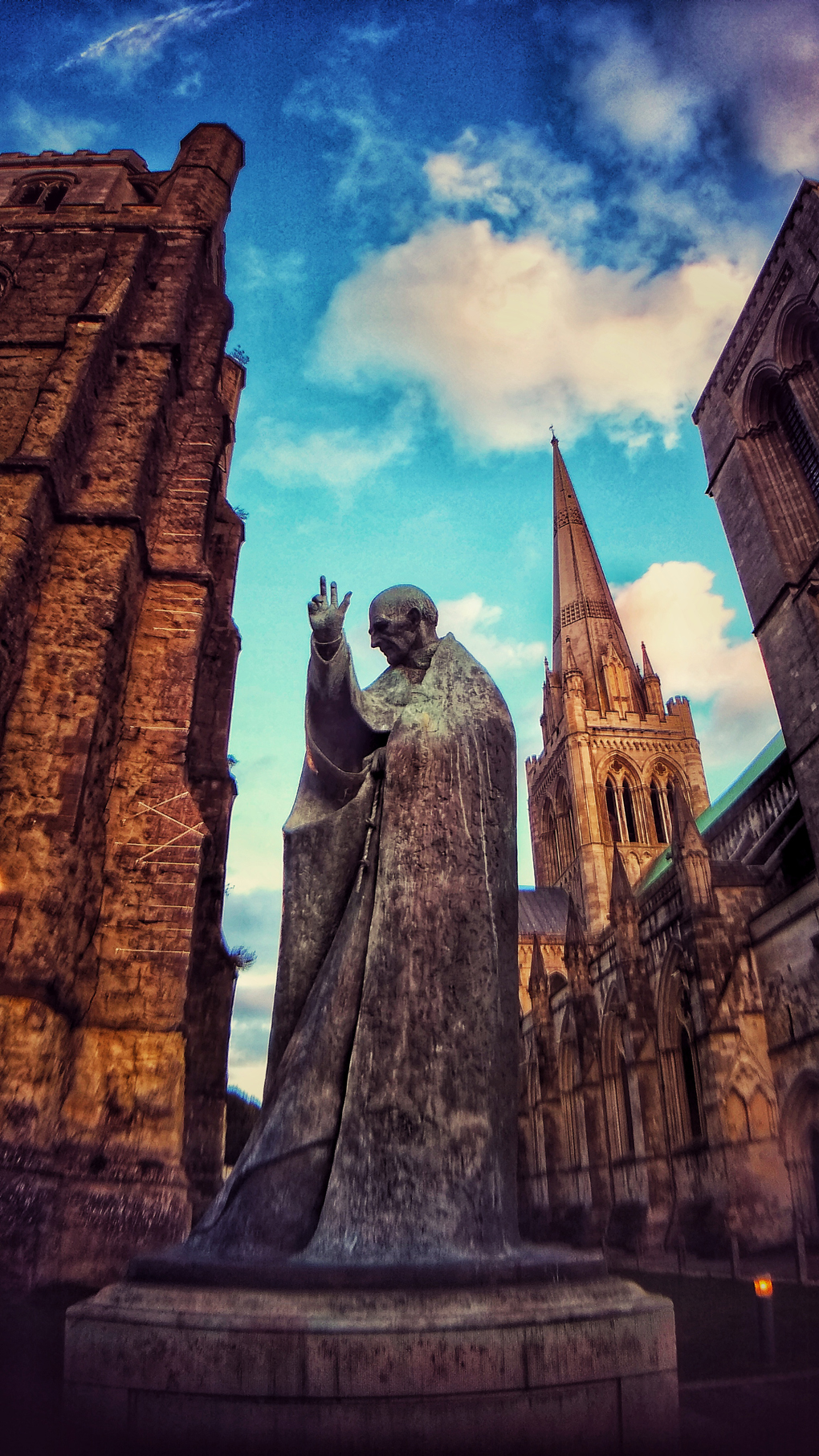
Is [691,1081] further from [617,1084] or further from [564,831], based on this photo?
[564,831]

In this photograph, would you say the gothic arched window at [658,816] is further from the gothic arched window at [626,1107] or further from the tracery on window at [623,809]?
the gothic arched window at [626,1107]

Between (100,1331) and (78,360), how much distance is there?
11.2 meters

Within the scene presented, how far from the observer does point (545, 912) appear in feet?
142

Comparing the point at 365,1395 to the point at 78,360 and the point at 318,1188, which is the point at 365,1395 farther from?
the point at 78,360

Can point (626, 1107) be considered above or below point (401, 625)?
below

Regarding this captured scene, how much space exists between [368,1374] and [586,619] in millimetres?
50605

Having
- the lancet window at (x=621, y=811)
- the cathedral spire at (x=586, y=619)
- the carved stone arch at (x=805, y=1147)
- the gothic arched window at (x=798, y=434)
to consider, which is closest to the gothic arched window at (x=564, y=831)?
the lancet window at (x=621, y=811)

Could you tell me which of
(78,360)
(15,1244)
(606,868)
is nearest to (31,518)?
(78,360)

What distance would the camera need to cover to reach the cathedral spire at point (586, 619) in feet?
150

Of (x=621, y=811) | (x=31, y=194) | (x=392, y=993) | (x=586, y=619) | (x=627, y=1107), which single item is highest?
(x=586, y=619)

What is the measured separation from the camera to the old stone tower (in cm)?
664

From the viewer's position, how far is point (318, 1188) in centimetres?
221

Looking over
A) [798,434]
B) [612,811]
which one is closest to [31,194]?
[798,434]

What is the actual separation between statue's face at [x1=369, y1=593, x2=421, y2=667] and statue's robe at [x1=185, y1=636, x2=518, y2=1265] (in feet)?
0.37
